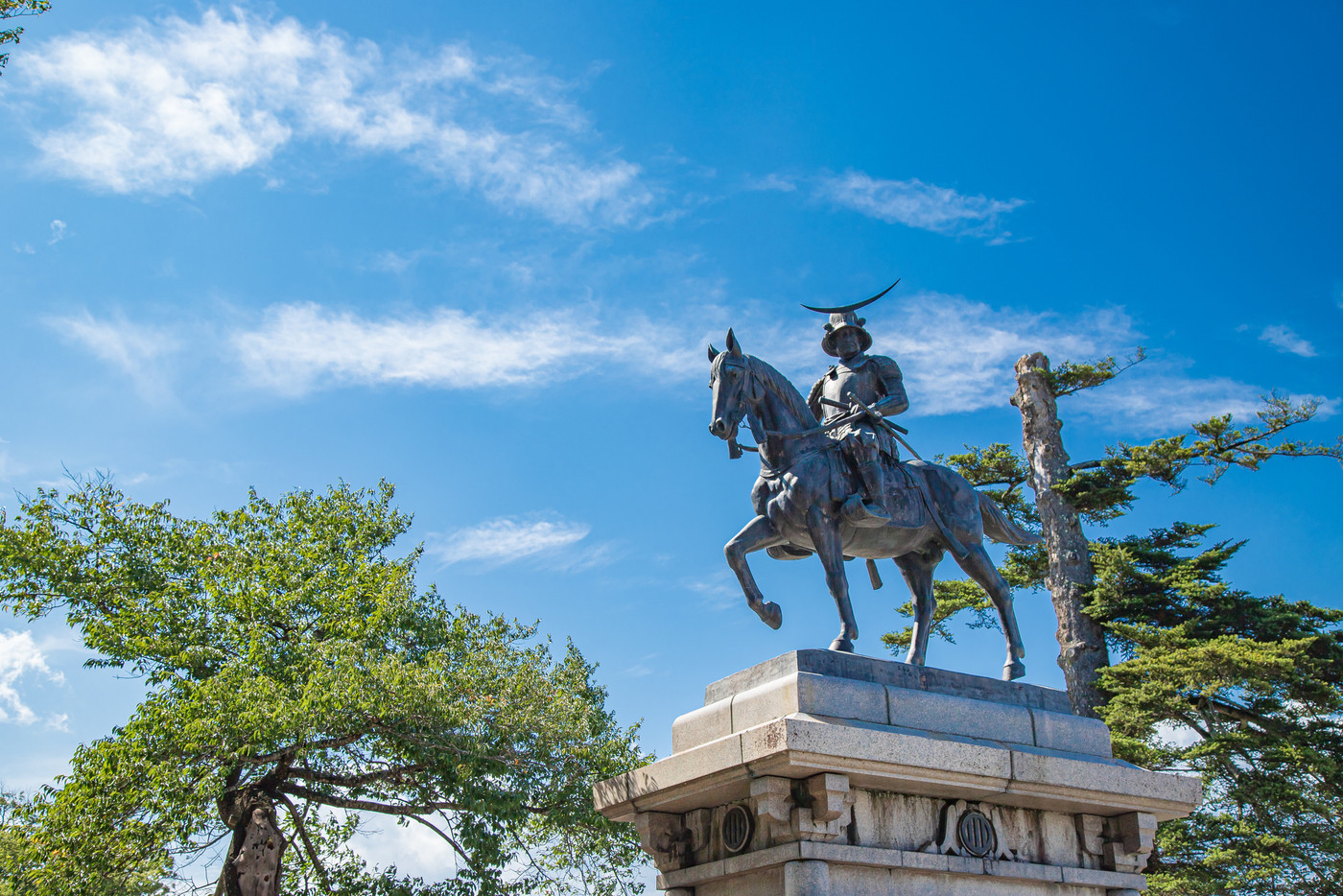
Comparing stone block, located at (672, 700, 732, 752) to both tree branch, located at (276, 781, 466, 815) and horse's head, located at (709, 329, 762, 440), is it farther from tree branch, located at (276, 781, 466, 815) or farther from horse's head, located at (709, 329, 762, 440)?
tree branch, located at (276, 781, 466, 815)

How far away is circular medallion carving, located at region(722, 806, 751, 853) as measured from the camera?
21.4 feet

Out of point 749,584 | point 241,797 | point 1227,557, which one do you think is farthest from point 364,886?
point 1227,557

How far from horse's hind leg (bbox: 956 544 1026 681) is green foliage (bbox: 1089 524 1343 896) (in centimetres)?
1079

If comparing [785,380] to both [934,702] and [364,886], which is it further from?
[364,886]

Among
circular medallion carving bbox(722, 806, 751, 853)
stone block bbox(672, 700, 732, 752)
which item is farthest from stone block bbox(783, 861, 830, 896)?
stone block bbox(672, 700, 732, 752)

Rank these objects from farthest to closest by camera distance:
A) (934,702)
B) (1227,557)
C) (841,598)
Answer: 1. (1227,557)
2. (841,598)
3. (934,702)

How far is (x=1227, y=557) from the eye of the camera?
21.2 meters

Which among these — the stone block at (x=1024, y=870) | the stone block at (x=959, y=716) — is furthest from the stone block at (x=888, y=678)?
the stone block at (x=1024, y=870)

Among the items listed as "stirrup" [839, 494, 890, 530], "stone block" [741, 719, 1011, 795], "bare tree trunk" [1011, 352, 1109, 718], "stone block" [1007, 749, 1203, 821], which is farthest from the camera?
"bare tree trunk" [1011, 352, 1109, 718]

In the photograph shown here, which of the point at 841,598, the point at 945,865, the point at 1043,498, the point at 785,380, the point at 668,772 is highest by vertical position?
the point at 1043,498

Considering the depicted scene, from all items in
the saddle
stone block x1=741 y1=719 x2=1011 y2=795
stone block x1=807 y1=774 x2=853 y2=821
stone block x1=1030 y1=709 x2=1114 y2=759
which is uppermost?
the saddle

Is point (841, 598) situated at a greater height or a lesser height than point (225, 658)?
lesser

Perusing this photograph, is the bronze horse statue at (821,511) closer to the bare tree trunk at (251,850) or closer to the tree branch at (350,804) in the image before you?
the tree branch at (350,804)

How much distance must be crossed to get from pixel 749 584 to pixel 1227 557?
1672 centimetres
